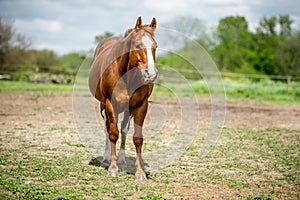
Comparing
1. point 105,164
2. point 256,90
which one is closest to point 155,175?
point 105,164

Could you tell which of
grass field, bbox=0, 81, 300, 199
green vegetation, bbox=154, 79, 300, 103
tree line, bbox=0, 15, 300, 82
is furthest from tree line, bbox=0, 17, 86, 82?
grass field, bbox=0, 81, 300, 199

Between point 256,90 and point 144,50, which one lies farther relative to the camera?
point 256,90

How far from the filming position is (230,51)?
50.3m

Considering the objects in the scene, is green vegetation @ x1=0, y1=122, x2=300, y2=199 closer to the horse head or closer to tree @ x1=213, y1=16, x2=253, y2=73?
the horse head

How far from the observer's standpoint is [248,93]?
24094 mm

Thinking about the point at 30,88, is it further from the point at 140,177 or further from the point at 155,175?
the point at 140,177

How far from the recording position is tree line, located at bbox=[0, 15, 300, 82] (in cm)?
3306

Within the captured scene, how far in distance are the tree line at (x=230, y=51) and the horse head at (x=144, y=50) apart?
28115 mm

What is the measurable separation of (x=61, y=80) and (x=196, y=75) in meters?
12.6

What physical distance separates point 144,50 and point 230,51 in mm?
47486

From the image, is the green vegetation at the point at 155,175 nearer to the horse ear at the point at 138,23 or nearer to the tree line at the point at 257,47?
the horse ear at the point at 138,23

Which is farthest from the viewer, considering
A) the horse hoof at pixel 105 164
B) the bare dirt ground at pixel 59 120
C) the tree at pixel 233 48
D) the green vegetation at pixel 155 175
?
the tree at pixel 233 48

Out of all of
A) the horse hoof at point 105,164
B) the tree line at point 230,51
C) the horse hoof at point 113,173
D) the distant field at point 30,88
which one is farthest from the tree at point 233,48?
the horse hoof at point 113,173

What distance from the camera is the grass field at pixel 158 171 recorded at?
14.9ft
